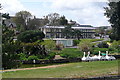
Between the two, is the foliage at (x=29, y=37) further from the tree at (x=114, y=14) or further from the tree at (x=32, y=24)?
Answer: the tree at (x=32, y=24)

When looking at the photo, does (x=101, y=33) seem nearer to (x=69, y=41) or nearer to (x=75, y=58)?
(x=69, y=41)

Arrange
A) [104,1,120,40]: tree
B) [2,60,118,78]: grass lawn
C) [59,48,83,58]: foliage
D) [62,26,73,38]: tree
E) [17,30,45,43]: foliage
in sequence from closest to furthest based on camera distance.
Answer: [2,60,118,78]: grass lawn, [104,1,120,40]: tree, [59,48,83,58]: foliage, [17,30,45,43]: foliage, [62,26,73,38]: tree

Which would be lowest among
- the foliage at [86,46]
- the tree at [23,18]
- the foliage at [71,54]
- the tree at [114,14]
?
the foliage at [71,54]

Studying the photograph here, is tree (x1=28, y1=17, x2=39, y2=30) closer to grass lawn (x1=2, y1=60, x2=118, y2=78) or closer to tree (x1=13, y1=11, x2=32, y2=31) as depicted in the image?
tree (x1=13, y1=11, x2=32, y2=31)

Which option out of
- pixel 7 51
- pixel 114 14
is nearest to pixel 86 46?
pixel 114 14

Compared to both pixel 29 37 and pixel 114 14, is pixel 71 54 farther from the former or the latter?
pixel 114 14

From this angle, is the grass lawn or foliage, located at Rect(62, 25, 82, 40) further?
foliage, located at Rect(62, 25, 82, 40)

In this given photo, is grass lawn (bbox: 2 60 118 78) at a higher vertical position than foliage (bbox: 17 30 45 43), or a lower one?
lower

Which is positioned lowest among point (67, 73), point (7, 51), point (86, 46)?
point (86, 46)

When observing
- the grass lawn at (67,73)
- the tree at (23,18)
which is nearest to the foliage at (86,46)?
the grass lawn at (67,73)

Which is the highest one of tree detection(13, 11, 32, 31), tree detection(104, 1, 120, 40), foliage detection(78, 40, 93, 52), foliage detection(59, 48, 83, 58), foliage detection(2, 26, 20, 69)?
tree detection(13, 11, 32, 31)

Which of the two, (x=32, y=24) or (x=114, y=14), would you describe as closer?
(x=114, y=14)

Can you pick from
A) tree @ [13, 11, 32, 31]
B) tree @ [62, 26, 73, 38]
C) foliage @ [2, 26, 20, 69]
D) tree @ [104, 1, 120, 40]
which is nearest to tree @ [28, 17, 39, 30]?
tree @ [13, 11, 32, 31]

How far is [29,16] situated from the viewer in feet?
209
